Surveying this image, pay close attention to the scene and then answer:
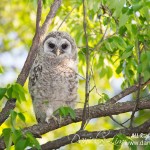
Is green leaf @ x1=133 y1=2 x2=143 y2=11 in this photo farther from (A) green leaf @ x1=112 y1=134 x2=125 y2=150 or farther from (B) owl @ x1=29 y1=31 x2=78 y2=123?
(B) owl @ x1=29 y1=31 x2=78 y2=123

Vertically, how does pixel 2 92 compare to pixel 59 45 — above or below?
below

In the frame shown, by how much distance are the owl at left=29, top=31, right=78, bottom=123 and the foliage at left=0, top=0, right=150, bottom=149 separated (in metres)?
0.12

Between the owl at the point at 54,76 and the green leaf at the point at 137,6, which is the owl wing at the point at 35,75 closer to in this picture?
the owl at the point at 54,76

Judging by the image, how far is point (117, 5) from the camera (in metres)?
3.10

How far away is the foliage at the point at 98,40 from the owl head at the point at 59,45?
3.2 inches

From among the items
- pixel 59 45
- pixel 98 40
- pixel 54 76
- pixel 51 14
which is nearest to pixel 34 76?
pixel 54 76

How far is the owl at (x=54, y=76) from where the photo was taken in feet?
15.9

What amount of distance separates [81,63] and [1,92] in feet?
6.29

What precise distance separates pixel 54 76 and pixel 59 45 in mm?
354

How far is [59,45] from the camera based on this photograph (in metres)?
5.05

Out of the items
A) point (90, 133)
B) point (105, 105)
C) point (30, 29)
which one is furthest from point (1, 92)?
point (30, 29)

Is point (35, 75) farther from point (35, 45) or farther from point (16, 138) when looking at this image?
point (16, 138)

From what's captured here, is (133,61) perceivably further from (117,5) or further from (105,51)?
(117,5)

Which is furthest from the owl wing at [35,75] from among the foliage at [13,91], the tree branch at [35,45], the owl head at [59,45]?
the foliage at [13,91]
